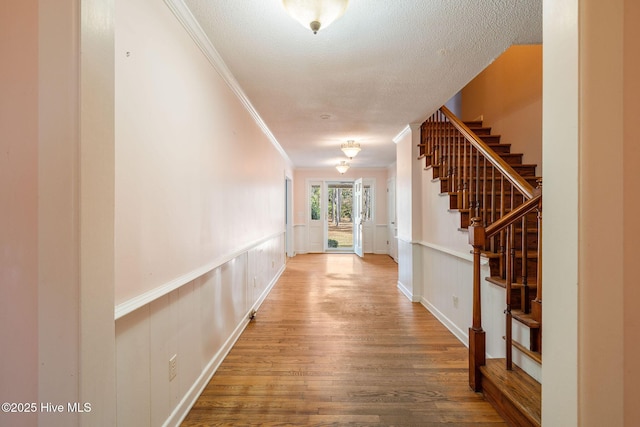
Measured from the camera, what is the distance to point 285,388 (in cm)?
187

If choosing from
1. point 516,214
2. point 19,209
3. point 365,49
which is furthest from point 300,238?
point 19,209

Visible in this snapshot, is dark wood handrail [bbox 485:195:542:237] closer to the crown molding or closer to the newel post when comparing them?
the newel post

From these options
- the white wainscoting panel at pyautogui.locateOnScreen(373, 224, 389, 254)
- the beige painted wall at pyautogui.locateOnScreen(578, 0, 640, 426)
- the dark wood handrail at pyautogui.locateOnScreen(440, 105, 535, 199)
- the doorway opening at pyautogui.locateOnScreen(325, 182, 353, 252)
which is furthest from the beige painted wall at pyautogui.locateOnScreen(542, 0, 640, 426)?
the doorway opening at pyautogui.locateOnScreen(325, 182, 353, 252)

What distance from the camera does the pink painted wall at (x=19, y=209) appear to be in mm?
667

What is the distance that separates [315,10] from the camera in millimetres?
1233

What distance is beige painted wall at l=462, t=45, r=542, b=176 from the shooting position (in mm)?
3146

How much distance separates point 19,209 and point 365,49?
198cm

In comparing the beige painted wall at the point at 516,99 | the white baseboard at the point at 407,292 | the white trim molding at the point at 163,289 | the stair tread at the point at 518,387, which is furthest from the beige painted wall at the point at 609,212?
the white baseboard at the point at 407,292

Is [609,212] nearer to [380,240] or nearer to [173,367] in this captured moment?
[173,367]

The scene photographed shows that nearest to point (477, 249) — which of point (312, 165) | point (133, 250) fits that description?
point (133, 250)

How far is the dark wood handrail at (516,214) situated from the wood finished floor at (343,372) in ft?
3.65

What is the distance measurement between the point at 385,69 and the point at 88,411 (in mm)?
2511

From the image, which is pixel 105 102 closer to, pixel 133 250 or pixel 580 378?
pixel 133 250

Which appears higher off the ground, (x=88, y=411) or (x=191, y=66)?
(x=191, y=66)
